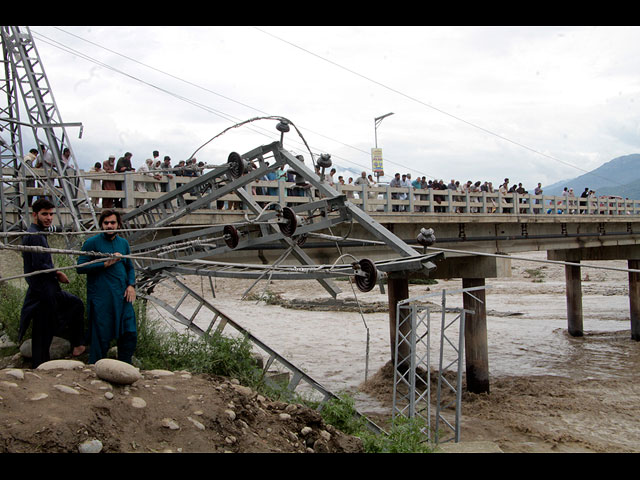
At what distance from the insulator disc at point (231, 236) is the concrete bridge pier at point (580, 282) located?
52.7 ft

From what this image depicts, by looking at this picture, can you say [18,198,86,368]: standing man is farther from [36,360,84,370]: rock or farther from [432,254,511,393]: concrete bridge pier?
A: [432,254,511,393]: concrete bridge pier

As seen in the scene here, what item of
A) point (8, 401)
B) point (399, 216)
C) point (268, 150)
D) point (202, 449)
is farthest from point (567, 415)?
point (8, 401)

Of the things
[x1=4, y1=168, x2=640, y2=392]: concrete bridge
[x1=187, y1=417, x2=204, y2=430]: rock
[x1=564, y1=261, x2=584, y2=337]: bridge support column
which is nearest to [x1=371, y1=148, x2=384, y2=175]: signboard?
[x1=4, y1=168, x2=640, y2=392]: concrete bridge

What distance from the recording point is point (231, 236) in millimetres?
8266

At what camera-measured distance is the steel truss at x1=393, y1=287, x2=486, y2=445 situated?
8.39 meters

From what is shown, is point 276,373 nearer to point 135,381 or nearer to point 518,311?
point 135,381

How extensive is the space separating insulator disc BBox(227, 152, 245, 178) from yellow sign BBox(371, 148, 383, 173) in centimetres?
1412

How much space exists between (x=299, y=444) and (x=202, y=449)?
1.07 metres

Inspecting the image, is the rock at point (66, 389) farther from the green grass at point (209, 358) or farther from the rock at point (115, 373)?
the green grass at point (209, 358)

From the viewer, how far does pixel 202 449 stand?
4.03 m

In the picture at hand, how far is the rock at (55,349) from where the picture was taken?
671 centimetres

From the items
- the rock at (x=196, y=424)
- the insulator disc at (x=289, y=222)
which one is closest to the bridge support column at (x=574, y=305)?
the insulator disc at (x=289, y=222)

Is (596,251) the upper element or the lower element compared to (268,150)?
lower

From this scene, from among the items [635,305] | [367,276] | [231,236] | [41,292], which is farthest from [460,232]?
[41,292]
